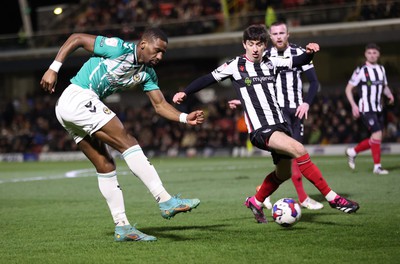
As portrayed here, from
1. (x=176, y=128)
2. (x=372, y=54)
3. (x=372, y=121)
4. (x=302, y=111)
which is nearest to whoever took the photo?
(x=302, y=111)

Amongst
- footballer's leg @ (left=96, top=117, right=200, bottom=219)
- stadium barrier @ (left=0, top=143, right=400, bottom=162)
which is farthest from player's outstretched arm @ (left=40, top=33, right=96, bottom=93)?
stadium barrier @ (left=0, top=143, right=400, bottom=162)

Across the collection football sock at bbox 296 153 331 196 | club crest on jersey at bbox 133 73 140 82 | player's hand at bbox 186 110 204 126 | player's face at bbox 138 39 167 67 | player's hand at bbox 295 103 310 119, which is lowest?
football sock at bbox 296 153 331 196

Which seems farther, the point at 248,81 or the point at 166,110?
the point at 248,81

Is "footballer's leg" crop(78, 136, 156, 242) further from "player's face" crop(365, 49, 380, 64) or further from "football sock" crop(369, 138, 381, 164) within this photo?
"player's face" crop(365, 49, 380, 64)

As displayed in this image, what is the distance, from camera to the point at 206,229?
306 inches

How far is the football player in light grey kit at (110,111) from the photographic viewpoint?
7.00 metres

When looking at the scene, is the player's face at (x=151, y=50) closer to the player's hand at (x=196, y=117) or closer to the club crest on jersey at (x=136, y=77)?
the club crest on jersey at (x=136, y=77)

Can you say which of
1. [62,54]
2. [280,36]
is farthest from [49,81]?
[280,36]

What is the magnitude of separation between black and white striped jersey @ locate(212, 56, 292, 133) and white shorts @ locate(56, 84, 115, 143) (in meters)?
1.57

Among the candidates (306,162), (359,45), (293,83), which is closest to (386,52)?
(359,45)

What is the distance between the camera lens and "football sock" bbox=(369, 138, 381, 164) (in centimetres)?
1438

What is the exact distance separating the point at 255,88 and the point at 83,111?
2.00 m

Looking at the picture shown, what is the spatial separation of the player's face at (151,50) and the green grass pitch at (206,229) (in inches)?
69.9

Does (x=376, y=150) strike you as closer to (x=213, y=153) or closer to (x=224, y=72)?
(x=224, y=72)
